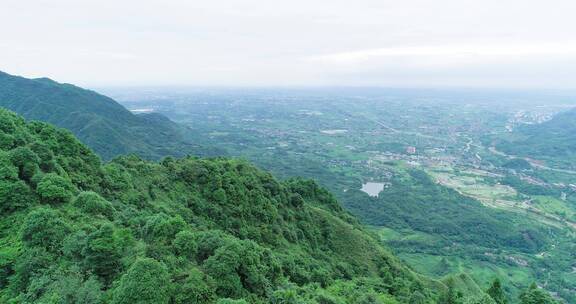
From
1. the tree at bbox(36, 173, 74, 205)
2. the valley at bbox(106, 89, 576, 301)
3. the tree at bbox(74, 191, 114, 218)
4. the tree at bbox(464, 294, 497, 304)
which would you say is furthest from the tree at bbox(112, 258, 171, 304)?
the valley at bbox(106, 89, 576, 301)

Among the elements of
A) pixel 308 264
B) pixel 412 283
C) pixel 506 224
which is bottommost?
pixel 506 224

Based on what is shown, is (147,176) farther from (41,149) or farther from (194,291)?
(194,291)

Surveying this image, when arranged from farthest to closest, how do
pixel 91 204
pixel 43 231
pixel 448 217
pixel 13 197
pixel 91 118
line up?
1. pixel 91 118
2. pixel 448 217
3. pixel 91 204
4. pixel 13 197
5. pixel 43 231

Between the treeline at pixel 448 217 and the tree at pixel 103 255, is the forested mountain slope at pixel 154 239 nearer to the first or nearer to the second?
the tree at pixel 103 255

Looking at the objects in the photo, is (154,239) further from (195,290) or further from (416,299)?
(416,299)

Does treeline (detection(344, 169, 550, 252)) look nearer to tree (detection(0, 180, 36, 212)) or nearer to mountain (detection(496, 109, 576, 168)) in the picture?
mountain (detection(496, 109, 576, 168))

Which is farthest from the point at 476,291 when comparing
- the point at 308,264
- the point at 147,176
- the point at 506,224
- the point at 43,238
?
the point at 506,224

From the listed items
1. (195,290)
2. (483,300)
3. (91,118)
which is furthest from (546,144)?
(195,290)
